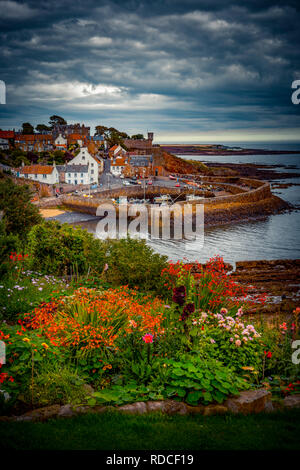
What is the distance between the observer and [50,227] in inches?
464

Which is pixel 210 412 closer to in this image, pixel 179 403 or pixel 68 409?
pixel 179 403

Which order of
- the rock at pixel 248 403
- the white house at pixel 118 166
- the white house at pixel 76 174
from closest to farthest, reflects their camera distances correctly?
the rock at pixel 248 403 < the white house at pixel 76 174 < the white house at pixel 118 166

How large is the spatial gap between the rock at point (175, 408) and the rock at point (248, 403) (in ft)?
1.82

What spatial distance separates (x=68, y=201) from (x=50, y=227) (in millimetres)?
50043

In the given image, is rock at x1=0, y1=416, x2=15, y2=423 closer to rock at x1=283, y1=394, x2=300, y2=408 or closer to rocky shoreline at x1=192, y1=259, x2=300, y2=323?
rock at x1=283, y1=394, x2=300, y2=408

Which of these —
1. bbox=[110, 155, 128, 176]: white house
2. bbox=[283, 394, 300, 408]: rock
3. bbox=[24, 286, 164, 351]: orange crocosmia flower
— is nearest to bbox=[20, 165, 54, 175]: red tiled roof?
bbox=[110, 155, 128, 176]: white house

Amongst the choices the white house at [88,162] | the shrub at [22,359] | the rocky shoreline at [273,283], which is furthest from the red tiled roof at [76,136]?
the shrub at [22,359]

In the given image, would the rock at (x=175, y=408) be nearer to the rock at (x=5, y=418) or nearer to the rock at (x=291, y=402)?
the rock at (x=291, y=402)

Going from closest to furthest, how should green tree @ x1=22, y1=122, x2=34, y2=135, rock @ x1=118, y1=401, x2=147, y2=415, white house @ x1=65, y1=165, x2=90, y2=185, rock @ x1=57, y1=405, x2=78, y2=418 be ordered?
rock @ x1=57, y1=405, x2=78, y2=418
rock @ x1=118, y1=401, x2=147, y2=415
white house @ x1=65, y1=165, x2=90, y2=185
green tree @ x1=22, y1=122, x2=34, y2=135

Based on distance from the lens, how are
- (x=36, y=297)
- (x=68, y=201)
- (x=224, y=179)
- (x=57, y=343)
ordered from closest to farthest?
(x=57, y=343) → (x=36, y=297) → (x=68, y=201) → (x=224, y=179)

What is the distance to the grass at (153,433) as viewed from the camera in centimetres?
365

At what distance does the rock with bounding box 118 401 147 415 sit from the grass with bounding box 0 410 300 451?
0.12 m

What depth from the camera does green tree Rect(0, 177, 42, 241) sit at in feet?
53.1
